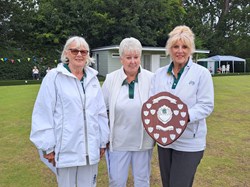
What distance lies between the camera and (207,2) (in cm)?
Answer: 4778

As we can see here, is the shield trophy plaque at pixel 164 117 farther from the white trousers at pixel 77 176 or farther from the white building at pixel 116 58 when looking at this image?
the white building at pixel 116 58

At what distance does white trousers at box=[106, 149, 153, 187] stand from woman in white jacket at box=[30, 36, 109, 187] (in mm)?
296

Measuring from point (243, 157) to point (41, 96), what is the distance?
11.9 feet

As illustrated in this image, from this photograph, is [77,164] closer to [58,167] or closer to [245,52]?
[58,167]

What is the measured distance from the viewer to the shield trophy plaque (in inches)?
99.0

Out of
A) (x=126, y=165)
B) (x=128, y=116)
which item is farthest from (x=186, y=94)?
(x=126, y=165)

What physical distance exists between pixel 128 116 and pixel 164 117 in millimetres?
391

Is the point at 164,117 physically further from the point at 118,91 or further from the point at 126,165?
the point at 126,165

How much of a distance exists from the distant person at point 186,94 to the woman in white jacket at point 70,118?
24.4 inches

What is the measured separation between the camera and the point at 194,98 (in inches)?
101

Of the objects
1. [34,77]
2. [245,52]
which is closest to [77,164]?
[34,77]

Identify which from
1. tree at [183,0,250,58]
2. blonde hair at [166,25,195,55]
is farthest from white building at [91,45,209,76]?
blonde hair at [166,25,195,55]

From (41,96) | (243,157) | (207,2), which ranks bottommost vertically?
(243,157)

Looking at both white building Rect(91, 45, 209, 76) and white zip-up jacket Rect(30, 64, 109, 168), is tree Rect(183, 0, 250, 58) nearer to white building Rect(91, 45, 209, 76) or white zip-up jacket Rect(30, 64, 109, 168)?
white building Rect(91, 45, 209, 76)
